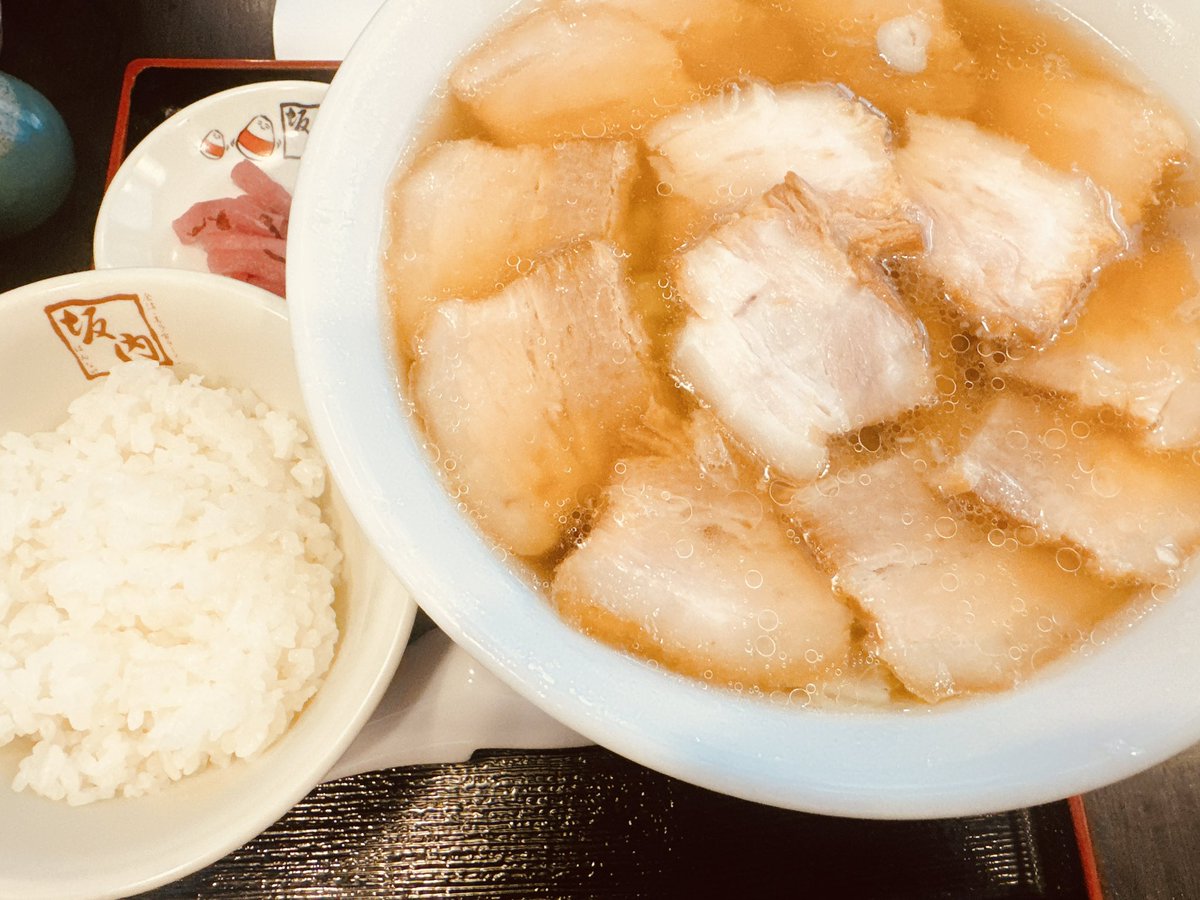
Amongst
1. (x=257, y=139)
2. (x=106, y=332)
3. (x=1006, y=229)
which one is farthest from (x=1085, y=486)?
(x=257, y=139)

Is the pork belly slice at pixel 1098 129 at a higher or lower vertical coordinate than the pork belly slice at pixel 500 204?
higher

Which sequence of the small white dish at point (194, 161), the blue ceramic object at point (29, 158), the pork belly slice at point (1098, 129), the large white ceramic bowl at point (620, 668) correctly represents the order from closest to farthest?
the large white ceramic bowl at point (620, 668), the pork belly slice at point (1098, 129), the blue ceramic object at point (29, 158), the small white dish at point (194, 161)

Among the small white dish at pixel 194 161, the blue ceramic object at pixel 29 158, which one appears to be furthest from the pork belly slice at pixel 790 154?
the blue ceramic object at pixel 29 158

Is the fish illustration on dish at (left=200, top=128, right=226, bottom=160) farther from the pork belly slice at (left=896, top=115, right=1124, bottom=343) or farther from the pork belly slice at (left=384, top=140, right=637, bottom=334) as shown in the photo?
the pork belly slice at (left=896, top=115, right=1124, bottom=343)

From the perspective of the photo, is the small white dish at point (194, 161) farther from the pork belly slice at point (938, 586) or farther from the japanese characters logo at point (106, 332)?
the pork belly slice at point (938, 586)

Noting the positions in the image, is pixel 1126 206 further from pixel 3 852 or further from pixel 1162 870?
pixel 3 852

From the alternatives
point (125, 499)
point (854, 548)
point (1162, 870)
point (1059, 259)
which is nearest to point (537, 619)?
point (854, 548)
